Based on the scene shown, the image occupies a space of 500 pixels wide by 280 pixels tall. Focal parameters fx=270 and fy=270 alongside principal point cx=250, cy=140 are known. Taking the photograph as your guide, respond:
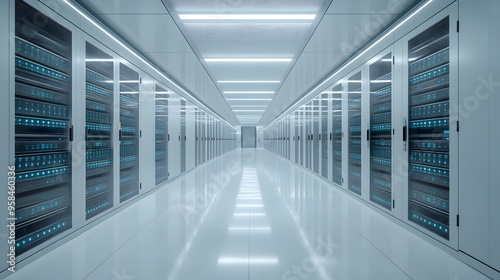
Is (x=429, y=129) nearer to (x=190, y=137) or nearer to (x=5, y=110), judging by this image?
(x=5, y=110)

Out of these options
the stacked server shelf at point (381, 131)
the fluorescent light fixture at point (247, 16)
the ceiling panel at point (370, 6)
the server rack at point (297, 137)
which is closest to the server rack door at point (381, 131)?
the stacked server shelf at point (381, 131)

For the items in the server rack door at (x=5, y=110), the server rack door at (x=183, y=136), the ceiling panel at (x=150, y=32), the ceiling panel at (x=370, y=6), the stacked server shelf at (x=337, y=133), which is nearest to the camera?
the server rack door at (x=5, y=110)

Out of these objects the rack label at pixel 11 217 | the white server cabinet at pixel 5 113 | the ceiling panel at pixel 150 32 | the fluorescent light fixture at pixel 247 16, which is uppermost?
the fluorescent light fixture at pixel 247 16

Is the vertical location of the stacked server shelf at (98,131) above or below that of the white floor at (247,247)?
above

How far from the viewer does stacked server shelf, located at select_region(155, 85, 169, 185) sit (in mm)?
6527

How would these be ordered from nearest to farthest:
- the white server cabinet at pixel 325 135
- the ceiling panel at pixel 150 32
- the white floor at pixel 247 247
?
1. the white floor at pixel 247 247
2. the ceiling panel at pixel 150 32
3. the white server cabinet at pixel 325 135

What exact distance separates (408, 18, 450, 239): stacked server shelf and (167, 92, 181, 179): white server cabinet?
577 cm

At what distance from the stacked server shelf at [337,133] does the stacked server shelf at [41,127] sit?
5.24m

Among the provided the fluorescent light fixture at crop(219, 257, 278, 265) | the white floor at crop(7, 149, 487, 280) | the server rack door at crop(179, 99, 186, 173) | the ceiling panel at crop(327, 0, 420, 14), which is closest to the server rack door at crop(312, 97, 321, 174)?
the white floor at crop(7, 149, 487, 280)

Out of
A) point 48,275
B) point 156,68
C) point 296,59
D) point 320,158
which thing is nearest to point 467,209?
point 48,275

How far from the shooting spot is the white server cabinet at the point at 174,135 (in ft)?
24.3

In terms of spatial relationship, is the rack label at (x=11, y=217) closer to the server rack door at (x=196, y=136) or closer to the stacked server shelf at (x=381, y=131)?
the stacked server shelf at (x=381, y=131)

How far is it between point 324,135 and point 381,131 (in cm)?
324

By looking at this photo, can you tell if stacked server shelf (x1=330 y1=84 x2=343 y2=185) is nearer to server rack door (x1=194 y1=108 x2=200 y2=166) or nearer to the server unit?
the server unit
